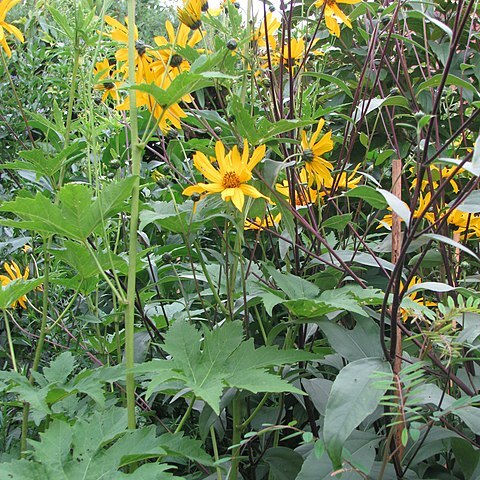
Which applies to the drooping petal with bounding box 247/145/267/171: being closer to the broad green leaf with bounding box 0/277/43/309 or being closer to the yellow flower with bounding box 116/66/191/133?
the yellow flower with bounding box 116/66/191/133

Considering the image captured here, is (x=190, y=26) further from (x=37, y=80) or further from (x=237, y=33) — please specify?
(x=37, y=80)

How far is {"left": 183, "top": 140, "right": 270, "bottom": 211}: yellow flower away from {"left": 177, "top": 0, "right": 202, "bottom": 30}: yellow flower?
0.24m

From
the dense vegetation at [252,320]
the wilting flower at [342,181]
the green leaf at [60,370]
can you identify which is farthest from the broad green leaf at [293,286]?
the green leaf at [60,370]

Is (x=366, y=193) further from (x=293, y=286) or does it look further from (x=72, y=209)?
(x=72, y=209)

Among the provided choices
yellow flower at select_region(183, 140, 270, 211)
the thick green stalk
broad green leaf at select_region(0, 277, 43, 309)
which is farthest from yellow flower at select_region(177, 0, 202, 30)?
broad green leaf at select_region(0, 277, 43, 309)

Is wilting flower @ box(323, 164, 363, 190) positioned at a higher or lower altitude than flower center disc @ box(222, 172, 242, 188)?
lower

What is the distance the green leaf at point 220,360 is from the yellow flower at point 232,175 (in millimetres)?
175

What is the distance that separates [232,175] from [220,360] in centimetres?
25

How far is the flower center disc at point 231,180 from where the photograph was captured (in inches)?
34.0

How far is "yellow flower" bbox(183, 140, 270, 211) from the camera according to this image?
33.2 inches

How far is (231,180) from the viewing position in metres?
0.87

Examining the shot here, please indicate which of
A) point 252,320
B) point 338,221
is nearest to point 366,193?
point 338,221

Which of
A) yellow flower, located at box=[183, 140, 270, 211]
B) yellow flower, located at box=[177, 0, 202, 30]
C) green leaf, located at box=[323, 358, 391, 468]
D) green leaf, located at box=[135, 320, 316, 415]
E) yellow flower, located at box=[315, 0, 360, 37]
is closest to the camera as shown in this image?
green leaf, located at box=[323, 358, 391, 468]

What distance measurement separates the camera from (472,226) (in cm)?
115
